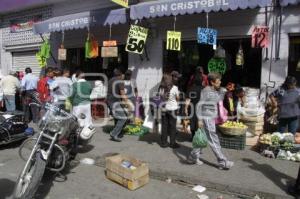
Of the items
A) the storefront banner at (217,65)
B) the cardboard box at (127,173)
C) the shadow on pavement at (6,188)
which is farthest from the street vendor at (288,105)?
the shadow on pavement at (6,188)

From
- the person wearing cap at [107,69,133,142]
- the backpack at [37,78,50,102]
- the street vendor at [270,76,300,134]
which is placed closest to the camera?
the street vendor at [270,76,300,134]

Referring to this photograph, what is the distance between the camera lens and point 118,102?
349 inches

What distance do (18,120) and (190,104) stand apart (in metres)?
4.30

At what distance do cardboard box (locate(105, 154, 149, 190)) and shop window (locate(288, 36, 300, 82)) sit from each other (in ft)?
15.3

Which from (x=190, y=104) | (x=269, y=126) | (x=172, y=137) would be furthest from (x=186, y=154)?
(x=269, y=126)

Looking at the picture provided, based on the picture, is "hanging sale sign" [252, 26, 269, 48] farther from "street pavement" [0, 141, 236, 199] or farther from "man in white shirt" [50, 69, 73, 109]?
"man in white shirt" [50, 69, 73, 109]

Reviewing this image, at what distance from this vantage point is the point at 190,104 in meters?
8.92

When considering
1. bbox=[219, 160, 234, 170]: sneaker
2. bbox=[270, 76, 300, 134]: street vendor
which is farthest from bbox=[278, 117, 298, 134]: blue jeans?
bbox=[219, 160, 234, 170]: sneaker

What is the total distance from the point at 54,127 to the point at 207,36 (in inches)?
189

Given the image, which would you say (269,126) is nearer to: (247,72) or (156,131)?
(247,72)

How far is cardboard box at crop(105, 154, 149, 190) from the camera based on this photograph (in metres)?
5.84

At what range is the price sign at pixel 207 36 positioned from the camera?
8.80 m

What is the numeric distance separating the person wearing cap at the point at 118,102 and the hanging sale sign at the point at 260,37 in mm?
3347

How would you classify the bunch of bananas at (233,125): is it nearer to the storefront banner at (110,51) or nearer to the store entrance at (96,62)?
the storefront banner at (110,51)
